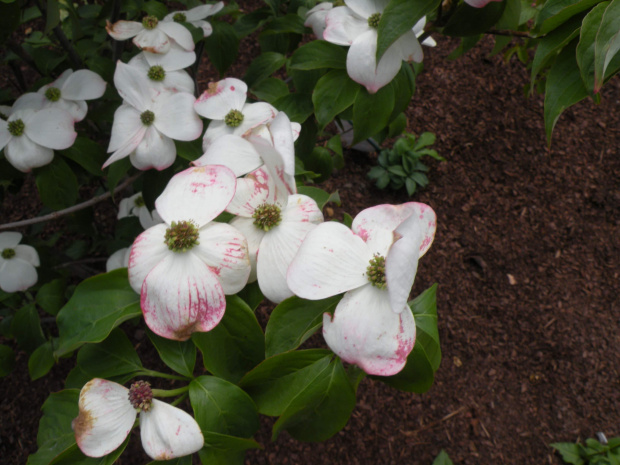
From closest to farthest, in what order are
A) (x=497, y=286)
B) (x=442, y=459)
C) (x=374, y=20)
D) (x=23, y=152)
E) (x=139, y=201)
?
(x=374, y=20) → (x=23, y=152) → (x=139, y=201) → (x=442, y=459) → (x=497, y=286)

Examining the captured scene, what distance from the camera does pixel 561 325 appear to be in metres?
1.54

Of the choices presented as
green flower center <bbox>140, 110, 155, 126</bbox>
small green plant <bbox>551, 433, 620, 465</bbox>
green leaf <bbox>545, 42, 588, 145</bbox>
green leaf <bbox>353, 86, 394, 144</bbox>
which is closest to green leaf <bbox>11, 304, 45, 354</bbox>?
green flower center <bbox>140, 110, 155, 126</bbox>

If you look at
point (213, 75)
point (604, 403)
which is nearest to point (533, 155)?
point (604, 403)

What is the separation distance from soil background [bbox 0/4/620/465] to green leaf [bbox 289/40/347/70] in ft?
3.09

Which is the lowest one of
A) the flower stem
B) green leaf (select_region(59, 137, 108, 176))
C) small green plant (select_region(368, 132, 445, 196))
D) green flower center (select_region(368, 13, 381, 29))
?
small green plant (select_region(368, 132, 445, 196))

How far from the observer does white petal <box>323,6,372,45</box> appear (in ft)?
1.99

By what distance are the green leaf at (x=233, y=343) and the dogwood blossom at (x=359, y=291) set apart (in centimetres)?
8

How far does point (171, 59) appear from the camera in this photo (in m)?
0.75

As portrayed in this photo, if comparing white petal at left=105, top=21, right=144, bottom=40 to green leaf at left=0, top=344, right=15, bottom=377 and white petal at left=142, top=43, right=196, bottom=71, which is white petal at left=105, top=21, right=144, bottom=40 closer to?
white petal at left=142, top=43, right=196, bottom=71

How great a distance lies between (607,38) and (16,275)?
0.93 metres

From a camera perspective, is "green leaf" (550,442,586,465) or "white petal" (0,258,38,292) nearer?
"white petal" (0,258,38,292)

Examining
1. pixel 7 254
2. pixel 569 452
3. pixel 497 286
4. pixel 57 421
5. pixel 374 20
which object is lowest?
pixel 569 452

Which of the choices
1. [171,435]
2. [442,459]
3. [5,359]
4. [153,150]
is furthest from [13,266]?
[442,459]

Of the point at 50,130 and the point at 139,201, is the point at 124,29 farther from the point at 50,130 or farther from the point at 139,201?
the point at 139,201
